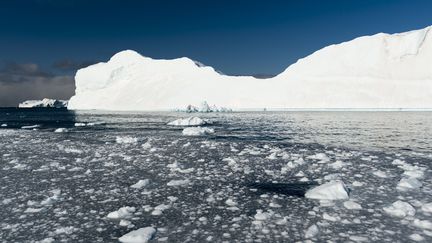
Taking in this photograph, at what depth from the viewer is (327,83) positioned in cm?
5891

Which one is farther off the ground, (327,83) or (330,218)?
(327,83)

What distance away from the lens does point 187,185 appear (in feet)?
24.8

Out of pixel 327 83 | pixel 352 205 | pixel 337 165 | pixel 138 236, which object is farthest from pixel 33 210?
pixel 327 83

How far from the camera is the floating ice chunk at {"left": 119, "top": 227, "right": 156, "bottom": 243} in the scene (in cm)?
458

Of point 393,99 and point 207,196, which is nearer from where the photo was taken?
point 207,196

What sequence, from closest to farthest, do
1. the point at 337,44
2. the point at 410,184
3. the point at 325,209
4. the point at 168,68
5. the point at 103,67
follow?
the point at 325,209, the point at 410,184, the point at 337,44, the point at 168,68, the point at 103,67

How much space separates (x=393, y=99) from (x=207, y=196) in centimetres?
5577

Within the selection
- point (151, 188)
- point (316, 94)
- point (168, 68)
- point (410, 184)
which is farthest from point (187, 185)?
point (168, 68)

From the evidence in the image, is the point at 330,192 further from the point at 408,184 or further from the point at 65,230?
the point at 65,230

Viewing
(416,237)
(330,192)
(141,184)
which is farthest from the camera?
(141,184)

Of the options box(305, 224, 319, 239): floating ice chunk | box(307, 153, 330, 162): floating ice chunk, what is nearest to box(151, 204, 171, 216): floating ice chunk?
box(305, 224, 319, 239): floating ice chunk

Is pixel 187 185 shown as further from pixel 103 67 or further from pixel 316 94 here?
pixel 103 67

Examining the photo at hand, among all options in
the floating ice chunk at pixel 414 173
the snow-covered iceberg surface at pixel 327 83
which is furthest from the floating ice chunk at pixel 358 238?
the snow-covered iceberg surface at pixel 327 83

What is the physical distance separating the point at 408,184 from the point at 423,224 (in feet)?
7.88
